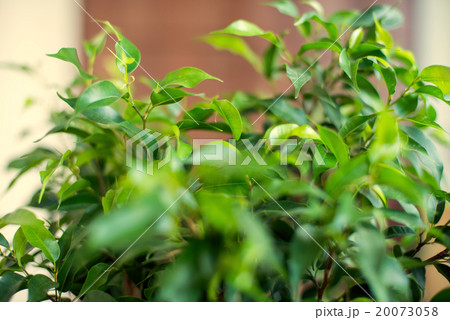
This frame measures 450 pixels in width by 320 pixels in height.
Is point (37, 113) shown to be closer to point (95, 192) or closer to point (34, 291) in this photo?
point (95, 192)

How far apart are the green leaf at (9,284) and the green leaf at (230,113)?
10.6 inches

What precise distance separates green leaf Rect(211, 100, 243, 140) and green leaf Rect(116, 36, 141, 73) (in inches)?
3.8

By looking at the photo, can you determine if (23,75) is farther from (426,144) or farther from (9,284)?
(426,144)

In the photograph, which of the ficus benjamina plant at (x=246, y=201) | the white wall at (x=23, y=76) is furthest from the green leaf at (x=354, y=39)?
the white wall at (x=23, y=76)

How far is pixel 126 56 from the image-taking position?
1.27 ft

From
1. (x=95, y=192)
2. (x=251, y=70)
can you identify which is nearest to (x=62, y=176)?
(x=95, y=192)

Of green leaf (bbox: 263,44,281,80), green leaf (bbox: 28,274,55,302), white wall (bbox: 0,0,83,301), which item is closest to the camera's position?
green leaf (bbox: 28,274,55,302)

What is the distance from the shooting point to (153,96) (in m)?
0.38

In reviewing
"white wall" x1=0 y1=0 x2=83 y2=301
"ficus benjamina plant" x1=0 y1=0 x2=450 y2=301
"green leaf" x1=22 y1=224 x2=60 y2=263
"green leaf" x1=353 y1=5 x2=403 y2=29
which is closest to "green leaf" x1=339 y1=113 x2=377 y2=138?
"ficus benjamina plant" x1=0 y1=0 x2=450 y2=301

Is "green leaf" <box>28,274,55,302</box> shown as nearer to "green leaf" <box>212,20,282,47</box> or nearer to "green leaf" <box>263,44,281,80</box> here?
"green leaf" <box>212,20,282,47</box>

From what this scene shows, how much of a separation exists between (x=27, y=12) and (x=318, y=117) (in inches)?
44.7

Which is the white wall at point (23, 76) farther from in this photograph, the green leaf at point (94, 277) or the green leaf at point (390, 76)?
the green leaf at point (390, 76)

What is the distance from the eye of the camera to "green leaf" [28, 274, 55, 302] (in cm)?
36

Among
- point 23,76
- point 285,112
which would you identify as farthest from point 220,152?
point 23,76
